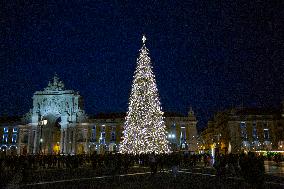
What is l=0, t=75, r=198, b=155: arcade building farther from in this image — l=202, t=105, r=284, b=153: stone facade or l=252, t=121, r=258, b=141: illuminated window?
l=252, t=121, r=258, b=141: illuminated window

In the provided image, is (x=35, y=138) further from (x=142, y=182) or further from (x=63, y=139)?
(x=142, y=182)

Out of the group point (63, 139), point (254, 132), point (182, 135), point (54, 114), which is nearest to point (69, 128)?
point (63, 139)

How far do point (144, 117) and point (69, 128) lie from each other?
39728mm

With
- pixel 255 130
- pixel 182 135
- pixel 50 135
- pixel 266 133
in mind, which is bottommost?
pixel 50 135

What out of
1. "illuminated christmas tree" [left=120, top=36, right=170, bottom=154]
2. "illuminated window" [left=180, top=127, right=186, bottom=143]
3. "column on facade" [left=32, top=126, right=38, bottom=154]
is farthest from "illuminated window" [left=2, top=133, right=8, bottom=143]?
"illuminated christmas tree" [left=120, top=36, right=170, bottom=154]

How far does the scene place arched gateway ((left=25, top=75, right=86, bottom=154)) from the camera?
7025cm

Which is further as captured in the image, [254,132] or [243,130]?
[243,130]

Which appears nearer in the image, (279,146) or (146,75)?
(146,75)

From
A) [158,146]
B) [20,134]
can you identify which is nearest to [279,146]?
[158,146]

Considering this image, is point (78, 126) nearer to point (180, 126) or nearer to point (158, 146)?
point (180, 126)

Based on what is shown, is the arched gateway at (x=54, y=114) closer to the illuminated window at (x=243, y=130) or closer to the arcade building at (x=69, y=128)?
the arcade building at (x=69, y=128)

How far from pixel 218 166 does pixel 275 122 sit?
55.0 meters

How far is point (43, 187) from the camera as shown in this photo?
50.8ft

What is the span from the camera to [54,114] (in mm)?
72125
